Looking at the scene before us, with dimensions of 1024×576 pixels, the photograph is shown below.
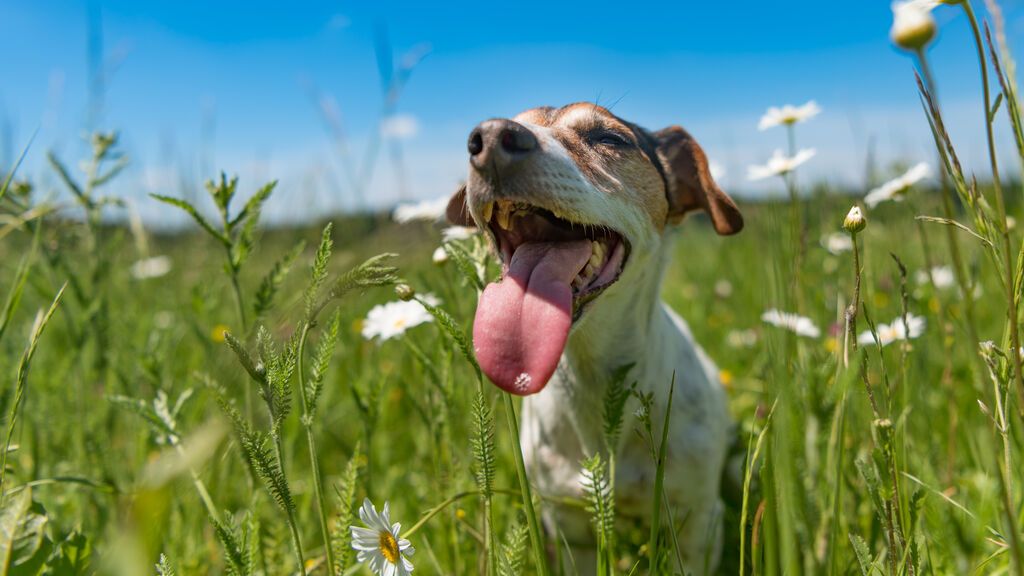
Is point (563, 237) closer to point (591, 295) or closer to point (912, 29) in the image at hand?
point (591, 295)

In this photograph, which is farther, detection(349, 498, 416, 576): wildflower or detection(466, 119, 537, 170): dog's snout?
detection(466, 119, 537, 170): dog's snout

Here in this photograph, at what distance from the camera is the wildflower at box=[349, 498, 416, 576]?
1.30 m

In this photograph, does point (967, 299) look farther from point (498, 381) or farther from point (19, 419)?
point (19, 419)

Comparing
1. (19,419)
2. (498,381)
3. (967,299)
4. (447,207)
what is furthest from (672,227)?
(19,419)

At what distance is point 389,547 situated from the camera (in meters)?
1.32

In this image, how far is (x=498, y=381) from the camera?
1.51 metres

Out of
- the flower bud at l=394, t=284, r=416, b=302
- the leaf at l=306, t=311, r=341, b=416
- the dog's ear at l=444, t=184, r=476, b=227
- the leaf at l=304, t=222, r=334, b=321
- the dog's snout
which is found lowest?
the leaf at l=306, t=311, r=341, b=416

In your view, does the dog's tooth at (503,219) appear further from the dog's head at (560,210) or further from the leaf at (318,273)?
the leaf at (318,273)

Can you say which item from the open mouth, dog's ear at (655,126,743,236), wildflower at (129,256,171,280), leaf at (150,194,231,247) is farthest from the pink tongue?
wildflower at (129,256,171,280)

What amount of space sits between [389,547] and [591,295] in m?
0.89

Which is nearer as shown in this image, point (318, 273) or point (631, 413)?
point (318, 273)

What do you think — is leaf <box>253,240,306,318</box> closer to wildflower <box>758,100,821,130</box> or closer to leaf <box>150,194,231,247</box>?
leaf <box>150,194,231,247</box>

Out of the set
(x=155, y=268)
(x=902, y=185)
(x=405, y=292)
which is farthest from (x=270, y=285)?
(x=155, y=268)

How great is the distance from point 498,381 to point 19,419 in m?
1.75
